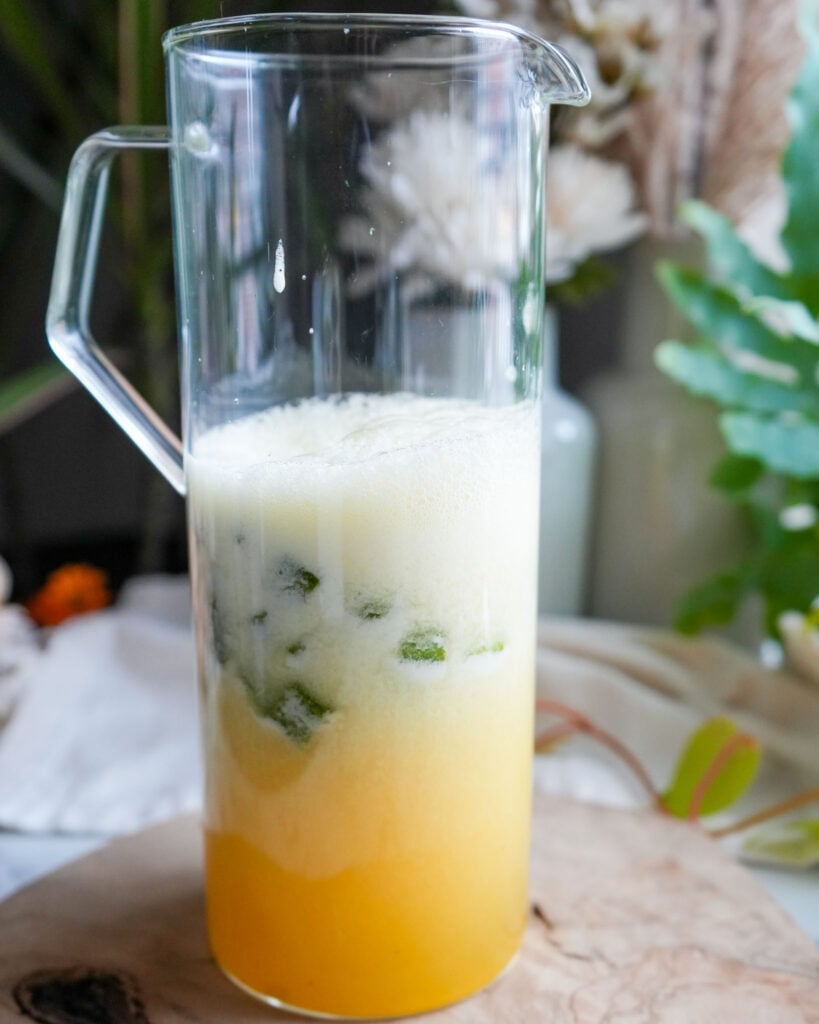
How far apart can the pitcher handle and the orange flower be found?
2.22ft

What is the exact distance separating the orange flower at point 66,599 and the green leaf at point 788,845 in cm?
75

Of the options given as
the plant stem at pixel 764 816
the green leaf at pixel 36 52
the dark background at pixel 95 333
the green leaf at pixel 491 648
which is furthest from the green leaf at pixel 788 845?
the green leaf at pixel 36 52

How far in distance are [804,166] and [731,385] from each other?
0.17m

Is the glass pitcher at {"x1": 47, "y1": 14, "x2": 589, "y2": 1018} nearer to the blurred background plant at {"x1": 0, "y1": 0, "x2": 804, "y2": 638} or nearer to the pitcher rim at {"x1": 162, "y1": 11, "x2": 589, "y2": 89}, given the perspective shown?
the pitcher rim at {"x1": 162, "y1": 11, "x2": 589, "y2": 89}

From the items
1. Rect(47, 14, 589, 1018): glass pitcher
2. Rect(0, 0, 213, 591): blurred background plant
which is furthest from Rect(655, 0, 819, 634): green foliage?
Rect(0, 0, 213, 591): blurred background plant

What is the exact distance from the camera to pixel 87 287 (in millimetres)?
639

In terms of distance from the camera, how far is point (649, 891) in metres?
0.72

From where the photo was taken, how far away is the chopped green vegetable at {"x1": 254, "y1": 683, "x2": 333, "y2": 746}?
0.57 m

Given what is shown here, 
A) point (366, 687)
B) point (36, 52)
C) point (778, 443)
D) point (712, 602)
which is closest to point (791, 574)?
point (712, 602)

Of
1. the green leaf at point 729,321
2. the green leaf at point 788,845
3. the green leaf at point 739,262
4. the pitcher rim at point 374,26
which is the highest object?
the pitcher rim at point 374,26

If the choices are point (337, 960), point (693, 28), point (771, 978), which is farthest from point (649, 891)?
point (693, 28)

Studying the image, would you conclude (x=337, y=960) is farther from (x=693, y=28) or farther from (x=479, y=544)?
(x=693, y=28)

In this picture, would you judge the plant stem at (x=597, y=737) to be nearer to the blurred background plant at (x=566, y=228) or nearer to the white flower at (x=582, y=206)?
the blurred background plant at (x=566, y=228)

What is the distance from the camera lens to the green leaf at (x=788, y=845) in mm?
807
